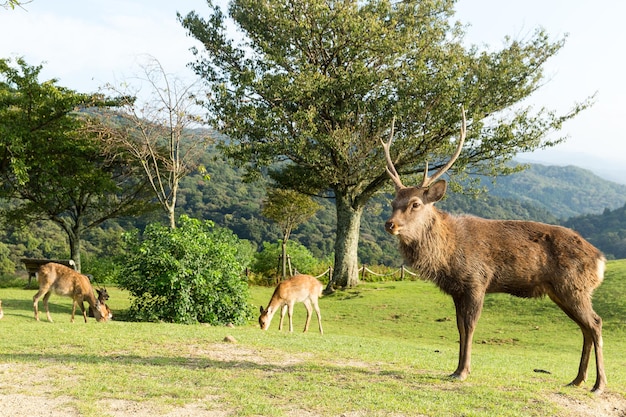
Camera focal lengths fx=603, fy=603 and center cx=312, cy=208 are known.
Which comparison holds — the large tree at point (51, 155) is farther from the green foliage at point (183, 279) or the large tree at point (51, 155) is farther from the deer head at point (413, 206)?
the deer head at point (413, 206)

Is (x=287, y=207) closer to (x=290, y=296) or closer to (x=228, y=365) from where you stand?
(x=290, y=296)

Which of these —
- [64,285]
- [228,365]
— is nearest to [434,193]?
[228,365]

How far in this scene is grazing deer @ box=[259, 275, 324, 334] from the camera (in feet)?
42.8

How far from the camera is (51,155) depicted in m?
24.5

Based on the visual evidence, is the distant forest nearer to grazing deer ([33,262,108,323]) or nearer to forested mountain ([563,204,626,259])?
forested mountain ([563,204,626,259])

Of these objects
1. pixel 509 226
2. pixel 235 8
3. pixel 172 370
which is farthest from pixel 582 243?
pixel 235 8

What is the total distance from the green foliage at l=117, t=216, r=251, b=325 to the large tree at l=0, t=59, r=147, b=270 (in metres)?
9.30

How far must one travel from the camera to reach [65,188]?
83.3ft

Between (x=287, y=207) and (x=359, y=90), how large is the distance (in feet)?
33.6

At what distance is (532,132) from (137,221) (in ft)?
108

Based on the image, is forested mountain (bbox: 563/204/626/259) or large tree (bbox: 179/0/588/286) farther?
forested mountain (bbox: 563/204/626/259)

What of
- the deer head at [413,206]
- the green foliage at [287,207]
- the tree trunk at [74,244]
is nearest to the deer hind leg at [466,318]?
the deer head at [413,206]

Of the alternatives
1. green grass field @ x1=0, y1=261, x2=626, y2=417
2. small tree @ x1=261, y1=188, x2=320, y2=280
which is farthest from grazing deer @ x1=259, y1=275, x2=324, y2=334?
small tree @ x1=261, y1=188, x2=320, y2=280

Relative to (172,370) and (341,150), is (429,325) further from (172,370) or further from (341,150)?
(172,370)
